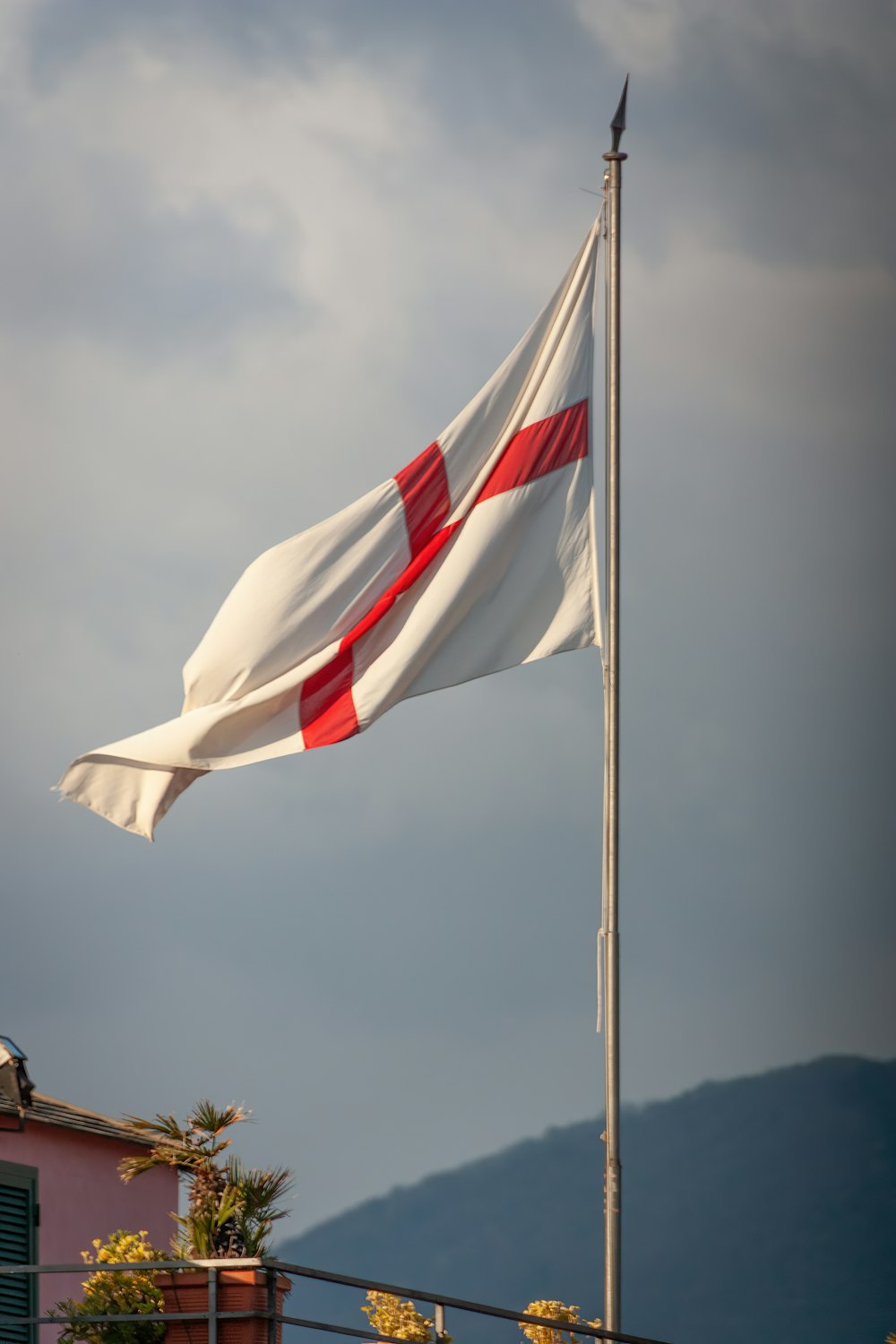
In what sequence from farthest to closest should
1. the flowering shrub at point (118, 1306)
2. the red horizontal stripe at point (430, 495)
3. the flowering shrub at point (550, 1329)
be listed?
the flowering shrub at point (550, 1329) < the red horizontal stripe at point (430, 495) < the flowering shrub at point (118, 1306)

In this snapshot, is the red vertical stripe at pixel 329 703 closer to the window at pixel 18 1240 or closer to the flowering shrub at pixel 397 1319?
the window at pixel 18 1240

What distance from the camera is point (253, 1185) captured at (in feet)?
38.0

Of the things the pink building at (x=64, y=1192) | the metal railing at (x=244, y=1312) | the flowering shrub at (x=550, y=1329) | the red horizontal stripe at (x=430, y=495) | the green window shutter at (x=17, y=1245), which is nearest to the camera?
the metal railing at (x=244, y=1312)

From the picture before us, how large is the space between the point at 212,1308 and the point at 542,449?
20.4ft

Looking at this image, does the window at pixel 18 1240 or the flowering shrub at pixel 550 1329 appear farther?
the flowering shrub at pixel 550 1329

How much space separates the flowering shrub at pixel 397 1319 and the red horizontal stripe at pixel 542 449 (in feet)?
29.2

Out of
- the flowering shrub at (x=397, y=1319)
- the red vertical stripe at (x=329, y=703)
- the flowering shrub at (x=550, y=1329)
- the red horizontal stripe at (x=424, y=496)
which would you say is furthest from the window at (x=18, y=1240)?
the red horizontal stripe at (x=424, y=496)

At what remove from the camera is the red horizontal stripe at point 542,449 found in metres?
14.0

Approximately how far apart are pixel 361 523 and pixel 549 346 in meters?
1.83

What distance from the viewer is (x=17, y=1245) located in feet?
52.9

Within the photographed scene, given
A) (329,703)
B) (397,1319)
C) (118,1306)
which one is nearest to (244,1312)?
(118,1306)

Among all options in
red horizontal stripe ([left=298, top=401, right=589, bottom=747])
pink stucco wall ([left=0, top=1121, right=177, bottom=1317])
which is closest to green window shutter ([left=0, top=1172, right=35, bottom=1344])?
pink stucco wall ([left=0, top=1121, right=177, bottom=1317])

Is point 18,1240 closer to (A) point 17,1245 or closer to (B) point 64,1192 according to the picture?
(A) point 17,1245

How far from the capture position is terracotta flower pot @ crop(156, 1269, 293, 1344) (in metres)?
10.8
